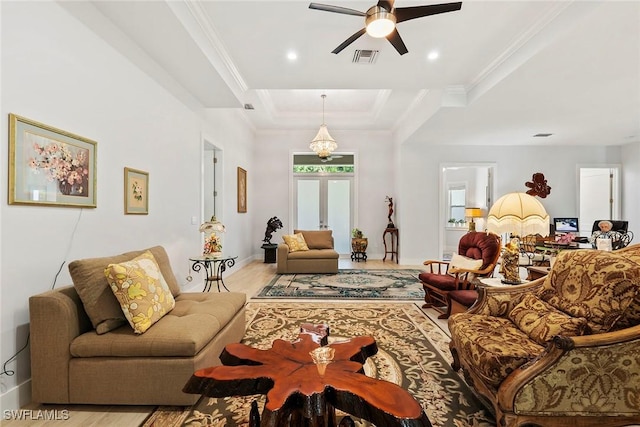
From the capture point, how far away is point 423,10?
2527 mm

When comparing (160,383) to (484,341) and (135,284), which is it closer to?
(135,284)

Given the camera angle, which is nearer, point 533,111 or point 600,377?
point 600,377

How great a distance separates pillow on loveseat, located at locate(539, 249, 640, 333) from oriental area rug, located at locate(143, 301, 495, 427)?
0.82 m

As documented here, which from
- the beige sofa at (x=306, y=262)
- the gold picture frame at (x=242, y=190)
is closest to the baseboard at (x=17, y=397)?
the beige sofa at (x=306, y=262)

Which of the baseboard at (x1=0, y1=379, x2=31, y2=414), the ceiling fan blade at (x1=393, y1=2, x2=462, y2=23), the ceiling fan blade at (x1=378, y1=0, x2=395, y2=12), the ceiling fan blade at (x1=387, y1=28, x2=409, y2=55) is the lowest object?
the baseboard at (x1=0, y1=379, x2=31, y2=414)

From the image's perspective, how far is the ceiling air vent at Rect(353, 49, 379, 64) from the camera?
142 inches

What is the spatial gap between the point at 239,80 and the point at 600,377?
458 cm

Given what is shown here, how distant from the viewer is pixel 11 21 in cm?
191

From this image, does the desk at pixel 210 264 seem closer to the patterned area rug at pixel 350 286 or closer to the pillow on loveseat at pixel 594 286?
the patterned area rug at pixel 350 286

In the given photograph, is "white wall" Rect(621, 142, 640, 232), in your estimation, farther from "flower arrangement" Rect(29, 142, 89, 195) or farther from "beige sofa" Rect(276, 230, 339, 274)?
"flower arrangement" Rect(29, 142, 89, 195)

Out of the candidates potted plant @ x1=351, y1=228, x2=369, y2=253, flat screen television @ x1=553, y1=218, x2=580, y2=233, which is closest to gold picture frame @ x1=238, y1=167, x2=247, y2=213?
potted plant @ x1=351, y1=228, x2=369, y2=253

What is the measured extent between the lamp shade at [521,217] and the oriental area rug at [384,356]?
3.94ft

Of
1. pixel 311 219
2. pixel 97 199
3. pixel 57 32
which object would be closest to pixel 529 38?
pixel 57 32

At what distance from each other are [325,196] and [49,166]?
648cm
